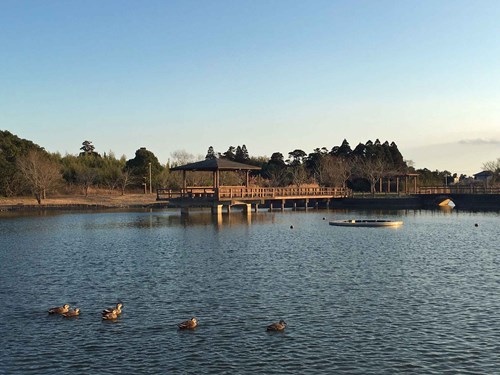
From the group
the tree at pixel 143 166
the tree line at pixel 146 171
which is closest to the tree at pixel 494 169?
the tree line at pixel 146 171

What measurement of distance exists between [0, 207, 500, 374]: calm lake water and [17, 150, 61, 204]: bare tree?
46.4m

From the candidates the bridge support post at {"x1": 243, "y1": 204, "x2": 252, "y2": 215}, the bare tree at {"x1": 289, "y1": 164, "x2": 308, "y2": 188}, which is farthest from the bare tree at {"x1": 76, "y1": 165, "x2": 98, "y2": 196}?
the bridge support post at {"x1": 243, "y1": 204, "x2": 252, "y2": 215}

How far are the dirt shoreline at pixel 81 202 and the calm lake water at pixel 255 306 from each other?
4326 centimetres

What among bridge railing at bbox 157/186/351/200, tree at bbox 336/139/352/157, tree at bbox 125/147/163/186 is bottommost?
bridge railing at bbox 157/186/351/200

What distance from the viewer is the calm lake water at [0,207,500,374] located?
13.2m

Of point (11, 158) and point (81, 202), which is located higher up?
point (11, 158)

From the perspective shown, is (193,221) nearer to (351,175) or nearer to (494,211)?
(494,211)

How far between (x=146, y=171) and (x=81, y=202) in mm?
18444

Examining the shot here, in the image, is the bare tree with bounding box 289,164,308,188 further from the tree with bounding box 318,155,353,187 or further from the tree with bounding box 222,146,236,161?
the tree with bounding box 222,146,236,161

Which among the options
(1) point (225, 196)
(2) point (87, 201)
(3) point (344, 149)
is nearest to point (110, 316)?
(1) point (225, 196)

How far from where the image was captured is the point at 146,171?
9844cm

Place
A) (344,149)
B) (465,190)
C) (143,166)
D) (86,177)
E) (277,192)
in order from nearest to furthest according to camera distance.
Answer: (277,192), (465,190), (86,177), (143,166), (344,149)

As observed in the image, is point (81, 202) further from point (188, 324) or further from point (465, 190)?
point (188, 324)

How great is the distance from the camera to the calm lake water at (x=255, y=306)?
13.2 m
